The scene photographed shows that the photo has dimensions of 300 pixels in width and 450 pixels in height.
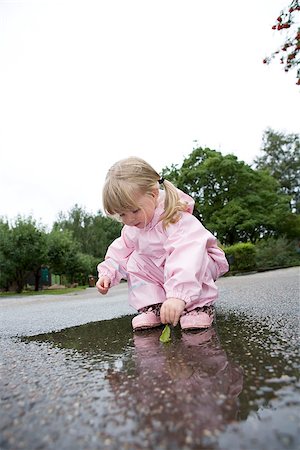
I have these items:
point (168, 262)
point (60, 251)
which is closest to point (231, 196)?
point (60, 251)

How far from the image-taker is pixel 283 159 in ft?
122

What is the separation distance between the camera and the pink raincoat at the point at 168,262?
166cm

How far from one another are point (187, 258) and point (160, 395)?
915mm

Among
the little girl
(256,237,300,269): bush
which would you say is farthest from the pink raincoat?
(256,237,300,269): bush

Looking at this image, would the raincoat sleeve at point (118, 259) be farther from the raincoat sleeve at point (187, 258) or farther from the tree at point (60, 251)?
the tree at point (60, 251)

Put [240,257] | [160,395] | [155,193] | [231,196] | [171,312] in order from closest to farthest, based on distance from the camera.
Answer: [160,395] → [171,312] → [155,193] → [240,257] → [231,196]

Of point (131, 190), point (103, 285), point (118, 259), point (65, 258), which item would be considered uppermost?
point (65, 258)

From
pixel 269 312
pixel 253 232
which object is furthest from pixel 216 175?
pixel 269 312

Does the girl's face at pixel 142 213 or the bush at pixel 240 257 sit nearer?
the girl's face at pixel 142 213

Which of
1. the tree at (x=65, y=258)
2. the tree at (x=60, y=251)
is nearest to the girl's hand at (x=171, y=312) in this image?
the tree at (x=60, y=251)

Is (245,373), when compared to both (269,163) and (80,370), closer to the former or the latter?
(80,370)

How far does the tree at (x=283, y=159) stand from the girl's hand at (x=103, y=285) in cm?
3668

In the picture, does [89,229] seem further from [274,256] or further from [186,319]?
[186,319]

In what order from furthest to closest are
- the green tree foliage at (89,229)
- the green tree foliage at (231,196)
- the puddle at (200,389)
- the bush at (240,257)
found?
the green tree foliage at (89,229), the green tree foliage at (231,196), the bush at (240,257), the puddle at (200,389)
